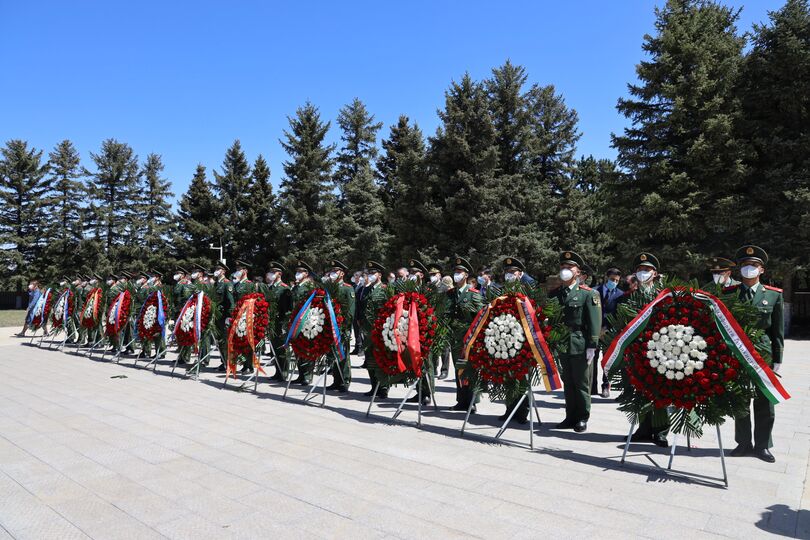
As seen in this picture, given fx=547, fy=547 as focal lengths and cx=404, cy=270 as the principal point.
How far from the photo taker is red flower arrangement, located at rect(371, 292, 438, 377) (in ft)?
24.4

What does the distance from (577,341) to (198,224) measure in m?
45.9

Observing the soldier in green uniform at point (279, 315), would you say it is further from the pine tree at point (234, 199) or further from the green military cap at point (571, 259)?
the pine tree at point (234, 199)

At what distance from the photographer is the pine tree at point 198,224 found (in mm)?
47969

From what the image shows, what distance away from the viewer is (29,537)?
392 centimetres

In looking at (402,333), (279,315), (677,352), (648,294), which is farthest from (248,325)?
(677,352)

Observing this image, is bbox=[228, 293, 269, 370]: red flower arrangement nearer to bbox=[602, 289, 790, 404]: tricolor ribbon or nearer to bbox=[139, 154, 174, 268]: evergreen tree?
bbox=[602, 289, 790, 404]: tricolor ribbon

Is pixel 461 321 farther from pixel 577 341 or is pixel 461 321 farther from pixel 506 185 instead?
pixel 506 185

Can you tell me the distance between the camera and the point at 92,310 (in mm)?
15656

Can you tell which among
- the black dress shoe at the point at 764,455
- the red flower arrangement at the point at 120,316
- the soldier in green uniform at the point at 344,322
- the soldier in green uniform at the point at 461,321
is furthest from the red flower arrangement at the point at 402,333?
the red flower arrangement at the point at 120,316

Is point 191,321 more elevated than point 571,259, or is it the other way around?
point 571,259

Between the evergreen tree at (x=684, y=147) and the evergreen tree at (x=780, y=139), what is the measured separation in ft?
2.54

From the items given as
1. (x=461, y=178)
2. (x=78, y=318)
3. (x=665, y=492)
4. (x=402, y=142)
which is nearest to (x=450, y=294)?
(x=665, y=492)

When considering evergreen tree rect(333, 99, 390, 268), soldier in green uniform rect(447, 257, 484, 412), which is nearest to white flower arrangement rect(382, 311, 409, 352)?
soldier in green uniform rect(447, 257, 484, 412)

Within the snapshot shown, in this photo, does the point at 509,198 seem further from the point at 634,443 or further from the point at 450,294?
the point at 634,443
